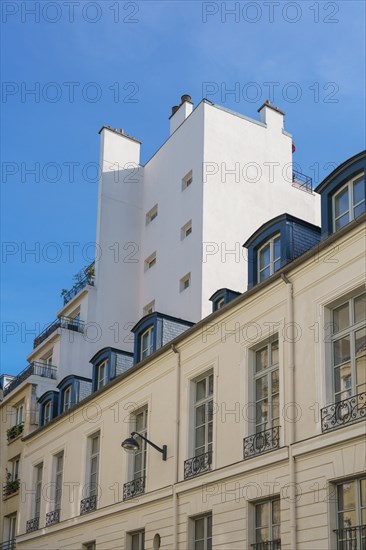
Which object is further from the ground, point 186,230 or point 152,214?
point 152,214

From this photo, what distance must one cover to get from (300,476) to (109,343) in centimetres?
1637

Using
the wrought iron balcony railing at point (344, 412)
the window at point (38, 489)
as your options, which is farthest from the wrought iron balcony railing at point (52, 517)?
the wrought iron balcony railing at point (344, 412)

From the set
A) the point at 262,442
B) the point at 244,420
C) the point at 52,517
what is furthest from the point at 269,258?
the point at 52,517

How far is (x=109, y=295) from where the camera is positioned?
31.0 m

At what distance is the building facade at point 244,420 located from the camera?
14.4 m

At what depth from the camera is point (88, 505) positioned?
22297 millimetres

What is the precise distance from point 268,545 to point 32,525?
1239 cm

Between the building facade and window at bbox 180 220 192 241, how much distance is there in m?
3.51

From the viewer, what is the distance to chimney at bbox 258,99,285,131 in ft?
102

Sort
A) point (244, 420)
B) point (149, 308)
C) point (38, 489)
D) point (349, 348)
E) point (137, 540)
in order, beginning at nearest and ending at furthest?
1. point (349, 348)
2. point (244, 420)
3. point (137, 540)
4. point (38, 489)
5. point (149, 308)

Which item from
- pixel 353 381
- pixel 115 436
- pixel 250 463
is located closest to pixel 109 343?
pixel 115 436

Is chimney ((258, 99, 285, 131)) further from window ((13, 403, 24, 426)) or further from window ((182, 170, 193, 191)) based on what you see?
window ((13, 403, 24, 426))

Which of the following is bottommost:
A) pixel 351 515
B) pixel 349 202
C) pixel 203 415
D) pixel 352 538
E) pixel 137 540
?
pixel 352 538

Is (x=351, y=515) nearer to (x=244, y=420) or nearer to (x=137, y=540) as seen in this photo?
(x=244, y=420)
